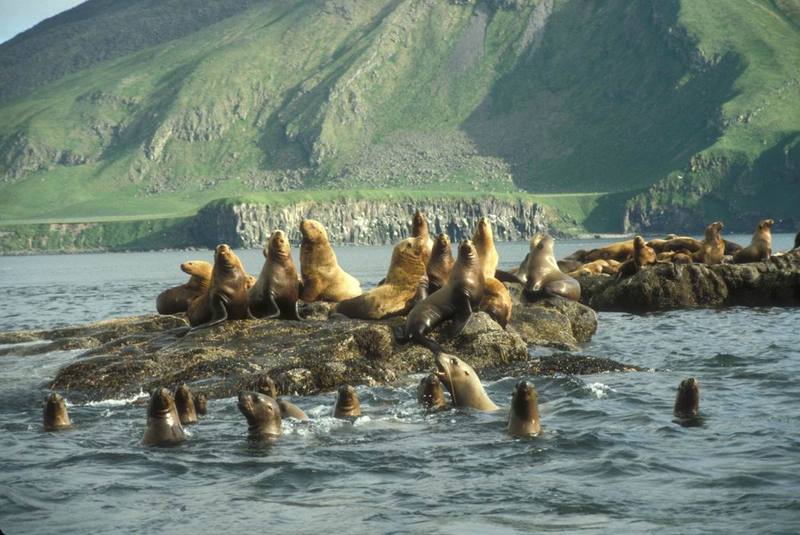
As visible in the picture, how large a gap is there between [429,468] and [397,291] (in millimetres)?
9482

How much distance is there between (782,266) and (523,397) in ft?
73.9

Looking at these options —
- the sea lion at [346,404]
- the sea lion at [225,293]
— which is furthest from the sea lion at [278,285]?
the sea lion at [346,404]

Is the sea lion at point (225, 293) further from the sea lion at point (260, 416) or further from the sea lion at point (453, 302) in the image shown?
the sea lion at point (260, 416)

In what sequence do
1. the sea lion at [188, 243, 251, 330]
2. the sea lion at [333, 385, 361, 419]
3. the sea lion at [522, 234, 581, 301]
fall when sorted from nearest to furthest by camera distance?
the sea lion at [333, 385, 361, 419]
the sea lion at [188, 243, 251, 330]
the sea lion at [522, 234, 581, 301]

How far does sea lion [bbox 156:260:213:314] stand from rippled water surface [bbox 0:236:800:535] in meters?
6.66

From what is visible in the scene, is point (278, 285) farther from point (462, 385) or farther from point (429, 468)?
point (429, 468)

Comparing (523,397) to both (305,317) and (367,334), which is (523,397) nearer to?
(367,334)

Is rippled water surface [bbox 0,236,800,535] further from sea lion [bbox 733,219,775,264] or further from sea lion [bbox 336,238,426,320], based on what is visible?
sea lion [bbox 733,219,775,264]

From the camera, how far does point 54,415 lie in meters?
15.9

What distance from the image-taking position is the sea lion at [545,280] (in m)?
28.2

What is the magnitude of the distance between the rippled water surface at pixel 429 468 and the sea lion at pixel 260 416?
0.84ft

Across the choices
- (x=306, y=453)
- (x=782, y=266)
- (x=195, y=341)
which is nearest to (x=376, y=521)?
(x=306, y=453)

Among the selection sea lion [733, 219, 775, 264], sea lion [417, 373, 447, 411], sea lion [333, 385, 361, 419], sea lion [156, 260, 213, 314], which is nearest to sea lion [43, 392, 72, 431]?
sea lion [333, 385, 361, 419]

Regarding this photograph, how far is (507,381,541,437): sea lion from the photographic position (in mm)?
14492
